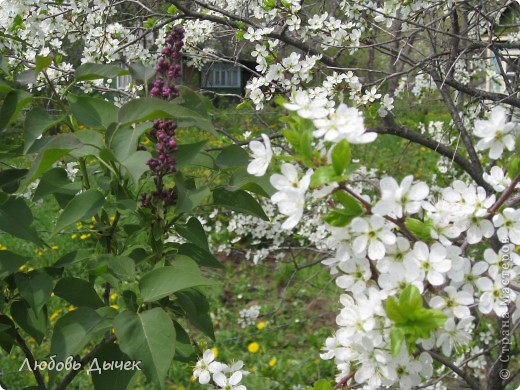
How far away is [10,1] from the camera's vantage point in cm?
218

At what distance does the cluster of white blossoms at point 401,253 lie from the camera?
0.85 meters

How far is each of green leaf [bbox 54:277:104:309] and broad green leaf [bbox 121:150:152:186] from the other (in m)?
0.27

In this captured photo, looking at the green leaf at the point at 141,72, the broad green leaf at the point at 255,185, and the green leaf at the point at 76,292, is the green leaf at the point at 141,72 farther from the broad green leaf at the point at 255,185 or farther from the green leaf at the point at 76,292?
the green leaf at the point at 76,292

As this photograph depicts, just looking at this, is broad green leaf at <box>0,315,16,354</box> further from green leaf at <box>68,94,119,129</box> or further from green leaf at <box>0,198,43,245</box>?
green leaf at <box>68,94,119,129</box>

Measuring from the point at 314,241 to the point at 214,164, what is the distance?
2003mm

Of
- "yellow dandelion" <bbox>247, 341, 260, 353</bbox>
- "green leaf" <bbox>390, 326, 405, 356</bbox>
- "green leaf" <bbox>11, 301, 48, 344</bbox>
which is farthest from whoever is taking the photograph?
"yellow dandelion" <bbox>247, 341, 260, 353</bbox>

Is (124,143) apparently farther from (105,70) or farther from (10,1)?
(10,1)

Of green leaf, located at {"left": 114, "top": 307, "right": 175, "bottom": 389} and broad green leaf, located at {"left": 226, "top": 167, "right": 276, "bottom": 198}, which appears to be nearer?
green leaf, located at {"left": 114, "top": 307, "right": 175, "bottom": 389}

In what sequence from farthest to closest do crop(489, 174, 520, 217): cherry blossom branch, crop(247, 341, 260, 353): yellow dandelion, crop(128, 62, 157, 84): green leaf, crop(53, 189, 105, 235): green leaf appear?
crop(247, 341, 260, 353): yellow dandelion → crop(128, 62, 157, 84): green leaf → crop(53, 189, 105, 235): green leaf → crop(489, 174, 520, 217): cherry blossom branch

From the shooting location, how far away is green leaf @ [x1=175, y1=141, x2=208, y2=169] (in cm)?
113

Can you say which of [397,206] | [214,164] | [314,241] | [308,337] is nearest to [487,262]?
[397,206]

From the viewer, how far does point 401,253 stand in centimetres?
87

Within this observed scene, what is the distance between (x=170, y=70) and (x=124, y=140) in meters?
0.20

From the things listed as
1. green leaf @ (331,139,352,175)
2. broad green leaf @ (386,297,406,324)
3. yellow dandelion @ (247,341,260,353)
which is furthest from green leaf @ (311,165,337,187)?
yellow dandelion @ (247,341,260,353)
